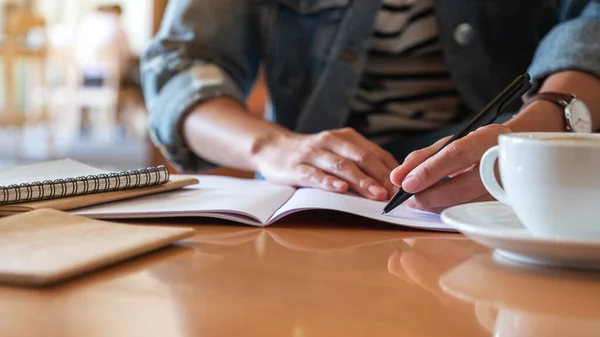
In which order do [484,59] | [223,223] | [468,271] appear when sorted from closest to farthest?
[468,271]
[223,223]
[484,59]

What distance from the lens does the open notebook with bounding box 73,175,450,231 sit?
0.58m

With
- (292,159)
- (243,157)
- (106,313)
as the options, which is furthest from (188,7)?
(106,313)

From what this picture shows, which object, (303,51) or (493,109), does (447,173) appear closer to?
(493,109)

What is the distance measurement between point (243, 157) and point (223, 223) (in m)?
0.30

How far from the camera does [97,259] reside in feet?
1.33

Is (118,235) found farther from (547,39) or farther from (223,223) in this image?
(547,39)

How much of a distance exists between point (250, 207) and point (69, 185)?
0.46 feet

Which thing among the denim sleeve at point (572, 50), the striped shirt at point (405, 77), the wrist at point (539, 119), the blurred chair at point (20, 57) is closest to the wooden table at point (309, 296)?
the wrist at point (539, 119)

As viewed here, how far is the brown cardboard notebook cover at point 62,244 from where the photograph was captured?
1.24 feet

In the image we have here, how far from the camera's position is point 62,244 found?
430 millimetres

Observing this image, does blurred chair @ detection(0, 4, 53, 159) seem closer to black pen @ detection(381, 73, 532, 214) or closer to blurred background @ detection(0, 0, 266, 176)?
blurred background @ detection(0, 0, 266, 176)

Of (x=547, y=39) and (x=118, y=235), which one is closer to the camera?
(x=118, y=235)

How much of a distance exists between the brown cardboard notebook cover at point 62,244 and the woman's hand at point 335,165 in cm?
24

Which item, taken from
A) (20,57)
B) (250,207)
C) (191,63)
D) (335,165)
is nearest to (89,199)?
(250,207)
